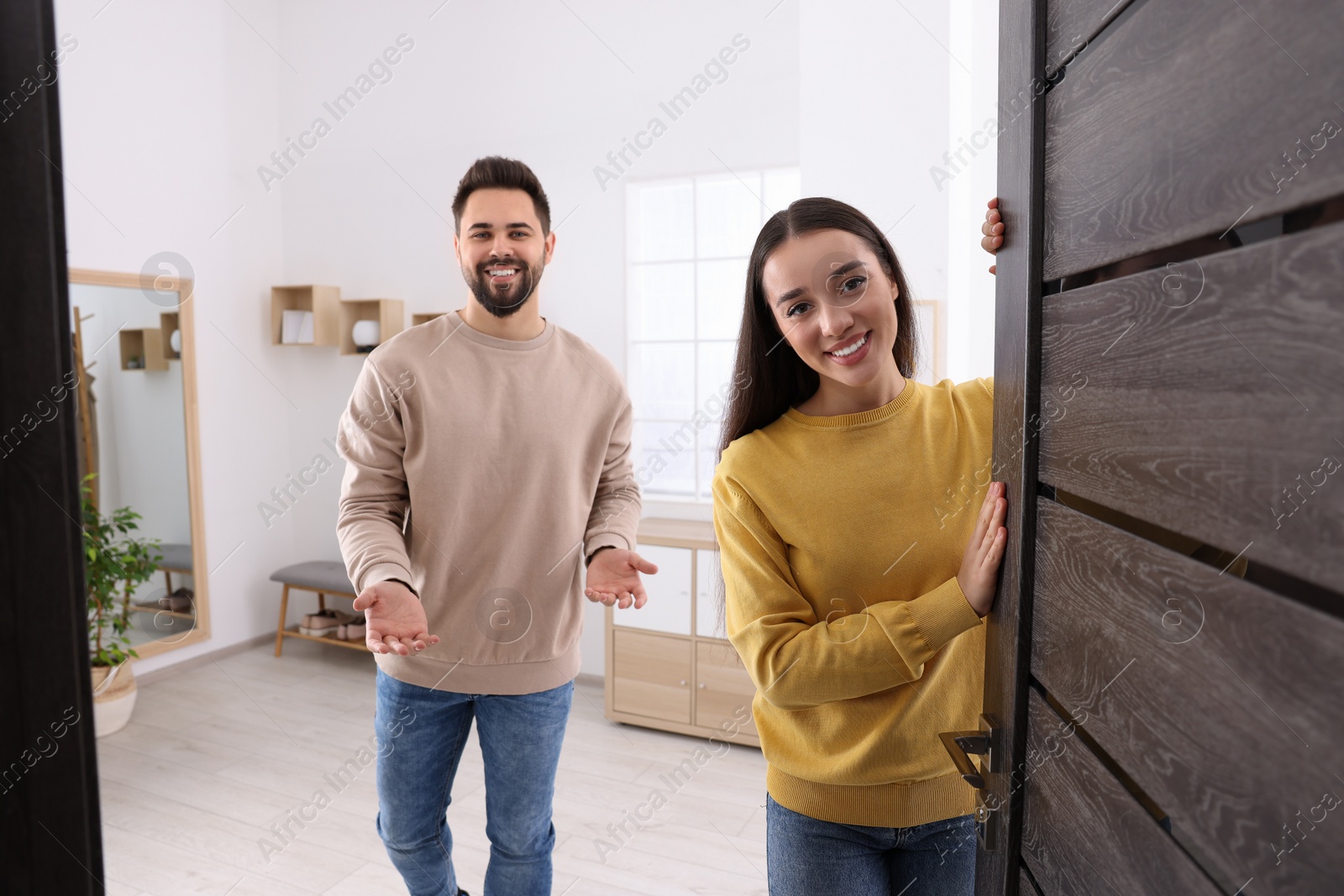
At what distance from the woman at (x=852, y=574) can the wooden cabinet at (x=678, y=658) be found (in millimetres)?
2058

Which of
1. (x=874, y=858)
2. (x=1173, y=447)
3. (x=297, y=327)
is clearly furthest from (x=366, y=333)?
(x=1173, y=447)

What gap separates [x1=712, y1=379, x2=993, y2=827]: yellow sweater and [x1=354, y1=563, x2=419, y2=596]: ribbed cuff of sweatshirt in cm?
72

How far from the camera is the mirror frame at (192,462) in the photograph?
418 cm

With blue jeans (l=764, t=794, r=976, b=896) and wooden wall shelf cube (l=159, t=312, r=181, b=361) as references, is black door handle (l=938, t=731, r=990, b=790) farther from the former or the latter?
wooden wall shelf cube (l=159, t=312, r=181, b=361)

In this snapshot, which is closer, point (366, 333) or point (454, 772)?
point (454, 772)

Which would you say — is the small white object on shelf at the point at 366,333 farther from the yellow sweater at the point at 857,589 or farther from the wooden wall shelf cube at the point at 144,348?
the yellow sweater at the point at 857,589

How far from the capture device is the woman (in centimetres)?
116

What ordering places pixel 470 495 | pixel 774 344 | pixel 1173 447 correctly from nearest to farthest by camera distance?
1. pixel 1173 447
2. pixel 774 344
3. pixel 470 495

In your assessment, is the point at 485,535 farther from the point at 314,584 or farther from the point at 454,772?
the point at 314,584

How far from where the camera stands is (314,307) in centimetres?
448

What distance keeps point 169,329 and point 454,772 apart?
3.38 meters

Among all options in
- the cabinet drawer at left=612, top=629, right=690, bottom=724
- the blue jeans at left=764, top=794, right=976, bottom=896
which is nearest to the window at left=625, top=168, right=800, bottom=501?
the cabinet drawer at left=612, top=629, right=690, bottom=724

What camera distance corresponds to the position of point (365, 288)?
4.59m

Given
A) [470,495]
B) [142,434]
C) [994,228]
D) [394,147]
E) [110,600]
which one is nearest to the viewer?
[994,228]
